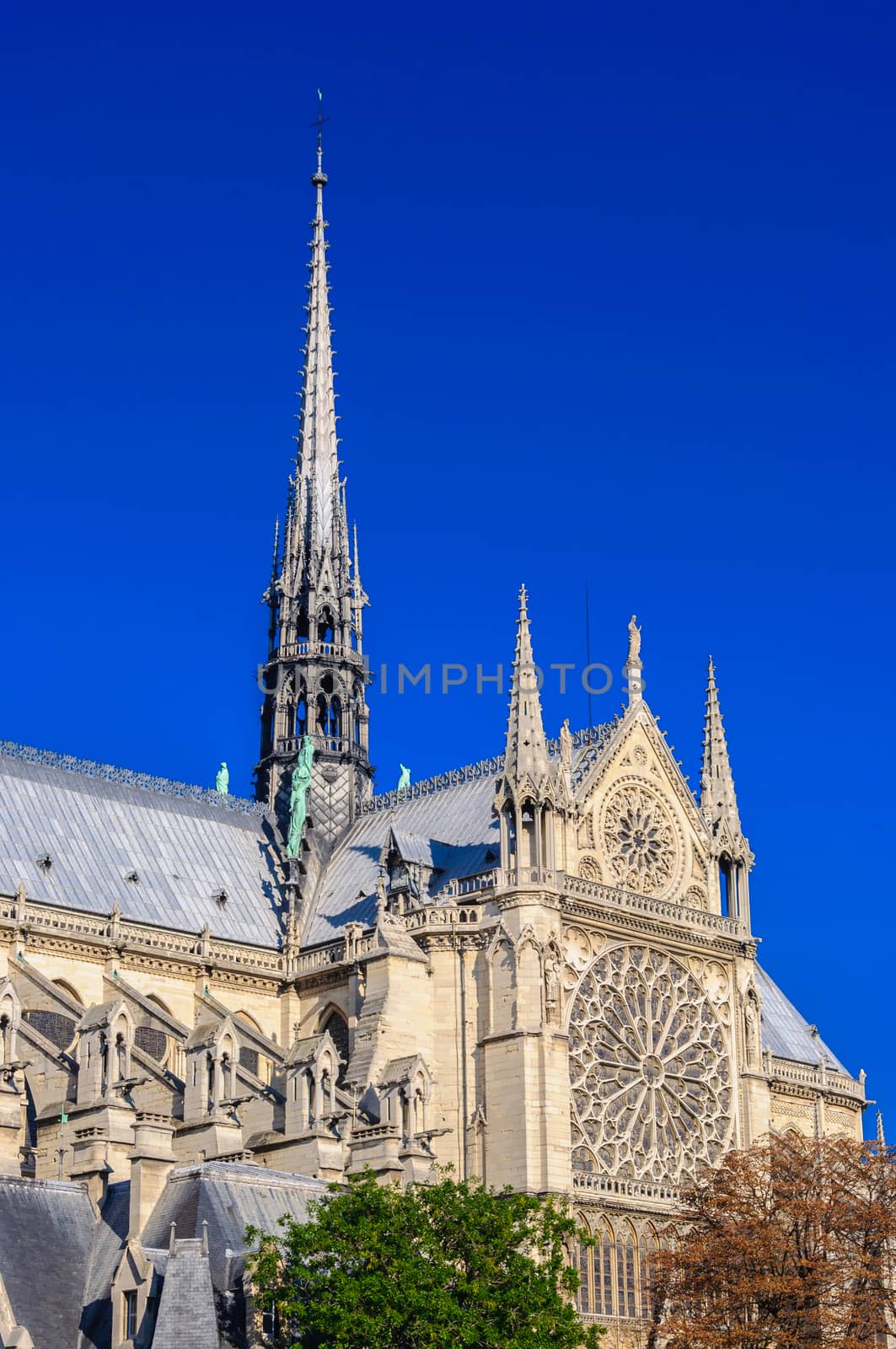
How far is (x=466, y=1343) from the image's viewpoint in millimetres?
44812

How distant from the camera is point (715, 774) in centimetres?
7262

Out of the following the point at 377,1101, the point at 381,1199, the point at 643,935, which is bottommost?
the point at 381,1199

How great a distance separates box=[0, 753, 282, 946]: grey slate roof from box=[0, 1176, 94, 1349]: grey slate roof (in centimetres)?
1916

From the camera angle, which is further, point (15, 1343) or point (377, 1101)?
point (377, 1101)

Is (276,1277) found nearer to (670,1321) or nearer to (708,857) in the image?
(670,1321)

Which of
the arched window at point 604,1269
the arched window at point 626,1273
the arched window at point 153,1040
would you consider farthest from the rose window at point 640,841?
the arched window at point 153,1040

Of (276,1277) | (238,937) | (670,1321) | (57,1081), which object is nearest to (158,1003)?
(238,937)

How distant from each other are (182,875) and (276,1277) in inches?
1144

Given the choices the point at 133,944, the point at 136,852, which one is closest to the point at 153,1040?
the point at 133,944

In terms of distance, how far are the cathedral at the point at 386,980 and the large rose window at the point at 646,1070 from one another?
3.5 inches

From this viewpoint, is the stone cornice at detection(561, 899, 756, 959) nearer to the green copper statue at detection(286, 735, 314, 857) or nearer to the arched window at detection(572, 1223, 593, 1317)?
the arched window at detection(572, 1223, 593, 1317)

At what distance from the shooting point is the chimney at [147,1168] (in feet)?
157

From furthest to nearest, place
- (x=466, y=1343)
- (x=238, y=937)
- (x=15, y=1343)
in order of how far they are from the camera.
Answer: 1. (x=238, y=937)
2. (x=466, y=1343)
3. (x=15, y=1343)

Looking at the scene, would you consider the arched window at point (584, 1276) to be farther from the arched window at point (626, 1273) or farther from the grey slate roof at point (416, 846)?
the grey slate roof at point (416, 846)
